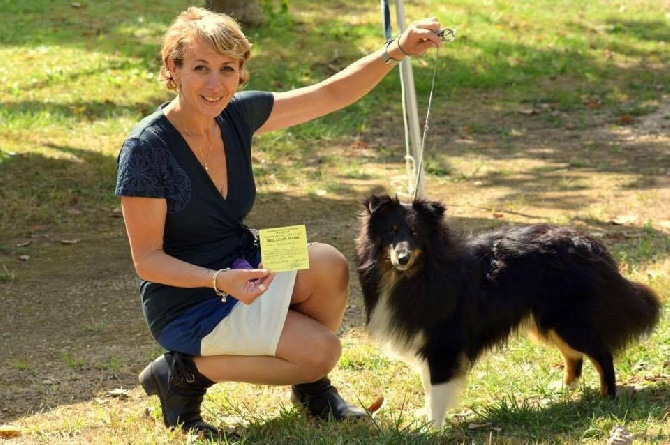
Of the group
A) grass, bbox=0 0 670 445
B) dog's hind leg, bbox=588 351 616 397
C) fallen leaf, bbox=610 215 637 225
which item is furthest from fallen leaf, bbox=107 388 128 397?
fallen leaf, bbox=610 215 637 225

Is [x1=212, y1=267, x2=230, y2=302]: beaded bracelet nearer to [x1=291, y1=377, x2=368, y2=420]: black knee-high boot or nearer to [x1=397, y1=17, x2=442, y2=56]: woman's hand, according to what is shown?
[x1=291, y1=377, x2=368, y2=420]: black knee-high boot

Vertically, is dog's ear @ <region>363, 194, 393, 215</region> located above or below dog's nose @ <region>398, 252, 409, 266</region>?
above

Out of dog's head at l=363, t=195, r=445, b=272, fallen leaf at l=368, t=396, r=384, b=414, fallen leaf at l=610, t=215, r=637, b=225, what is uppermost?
dog's head at l=363, t=195, r=445, b=272

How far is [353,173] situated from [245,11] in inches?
179

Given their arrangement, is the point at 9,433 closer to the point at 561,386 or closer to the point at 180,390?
the point at 180,390

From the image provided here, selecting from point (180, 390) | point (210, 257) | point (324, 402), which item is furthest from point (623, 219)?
point (180, 390)

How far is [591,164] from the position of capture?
9039mm

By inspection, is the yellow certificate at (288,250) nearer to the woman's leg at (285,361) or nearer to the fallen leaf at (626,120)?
the woman's leg at (285,361)

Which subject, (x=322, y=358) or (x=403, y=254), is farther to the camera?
(x=322, y=358)

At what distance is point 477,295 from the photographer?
420 centimetres

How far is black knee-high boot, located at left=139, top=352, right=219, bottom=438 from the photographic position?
13.1 ft

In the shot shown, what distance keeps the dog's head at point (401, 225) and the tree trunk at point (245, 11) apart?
8.91m

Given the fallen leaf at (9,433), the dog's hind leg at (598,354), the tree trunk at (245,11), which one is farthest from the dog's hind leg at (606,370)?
the tree trunk at (245,11)

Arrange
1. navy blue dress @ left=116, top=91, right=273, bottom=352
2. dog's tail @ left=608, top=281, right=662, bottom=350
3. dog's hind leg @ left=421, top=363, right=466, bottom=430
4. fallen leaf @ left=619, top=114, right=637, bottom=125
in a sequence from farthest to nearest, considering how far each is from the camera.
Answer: fallen leaf @ left=619, top=114, right=637, bottom=125
dog's tail @ left=608, top=281, right=662, bottom=350
dog's hind leg @ left=421, top=363, right=466, bottom=430
navy blue dress @ left=116, top=91, right=273, bottom=352
